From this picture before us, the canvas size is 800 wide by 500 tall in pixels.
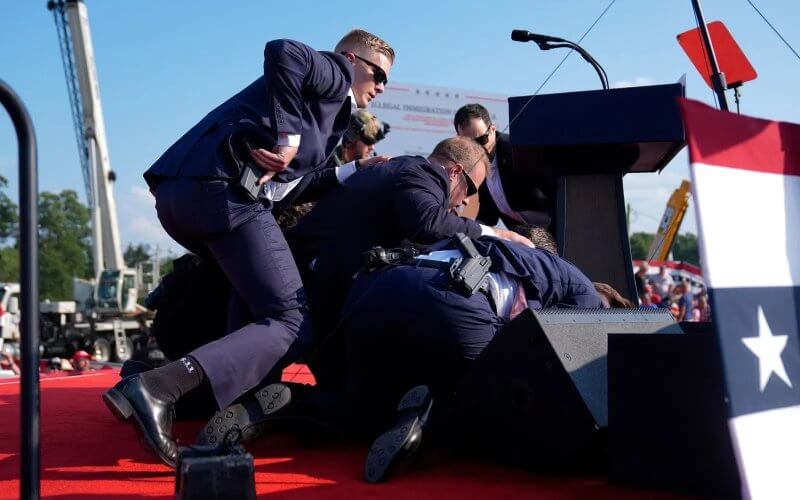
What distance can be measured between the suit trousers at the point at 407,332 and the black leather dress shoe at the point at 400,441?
0.23m

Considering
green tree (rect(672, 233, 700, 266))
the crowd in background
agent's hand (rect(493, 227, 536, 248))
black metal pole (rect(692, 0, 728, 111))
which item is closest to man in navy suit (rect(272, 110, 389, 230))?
agent's hand (rect(493, 227, 536, 248))

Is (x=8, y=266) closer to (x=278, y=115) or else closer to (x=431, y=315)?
(x=278, y=115)

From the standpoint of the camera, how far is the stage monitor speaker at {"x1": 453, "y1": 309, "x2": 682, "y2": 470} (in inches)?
84.6

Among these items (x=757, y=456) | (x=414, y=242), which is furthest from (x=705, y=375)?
(x=414, y=242)

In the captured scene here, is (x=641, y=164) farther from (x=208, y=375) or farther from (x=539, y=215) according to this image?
(x=208, y=375)

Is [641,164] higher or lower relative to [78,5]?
lower

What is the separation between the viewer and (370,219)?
→ 2932 millimetres

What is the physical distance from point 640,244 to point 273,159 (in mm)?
80480

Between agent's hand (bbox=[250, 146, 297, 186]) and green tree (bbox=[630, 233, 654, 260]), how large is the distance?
233 ft

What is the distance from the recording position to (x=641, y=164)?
154 inches

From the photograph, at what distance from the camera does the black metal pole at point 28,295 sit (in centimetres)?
148

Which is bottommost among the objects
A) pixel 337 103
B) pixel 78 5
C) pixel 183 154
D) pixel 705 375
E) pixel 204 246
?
pixel 705 375

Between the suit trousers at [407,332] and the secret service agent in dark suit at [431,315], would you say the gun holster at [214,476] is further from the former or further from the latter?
the suit trousers at [407,332]

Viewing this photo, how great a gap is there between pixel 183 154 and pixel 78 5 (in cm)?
2168
